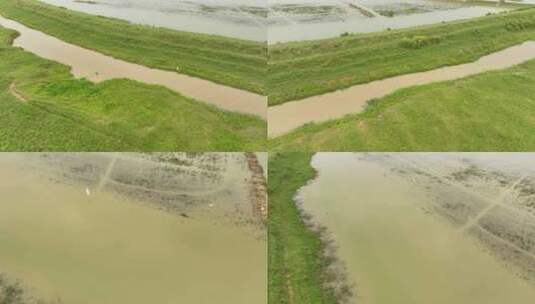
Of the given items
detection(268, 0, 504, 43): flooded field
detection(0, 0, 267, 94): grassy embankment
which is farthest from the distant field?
detection(268, 0, 504, 43): flooded field

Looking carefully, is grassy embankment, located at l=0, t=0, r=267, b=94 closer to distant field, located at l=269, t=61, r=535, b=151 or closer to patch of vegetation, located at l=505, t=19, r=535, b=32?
distant field, located at l=269, t=61, r=535, b=151

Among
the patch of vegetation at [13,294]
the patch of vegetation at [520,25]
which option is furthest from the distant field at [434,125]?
the patch of vegetation at [13,294]

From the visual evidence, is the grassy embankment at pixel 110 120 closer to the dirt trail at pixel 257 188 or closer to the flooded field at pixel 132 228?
the flooded field at pixel 132 228

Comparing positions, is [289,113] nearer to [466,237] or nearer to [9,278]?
Result: [466,237]

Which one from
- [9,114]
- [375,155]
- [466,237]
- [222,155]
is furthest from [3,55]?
[466,237]

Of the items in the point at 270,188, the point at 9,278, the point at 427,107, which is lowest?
the point at 9,278

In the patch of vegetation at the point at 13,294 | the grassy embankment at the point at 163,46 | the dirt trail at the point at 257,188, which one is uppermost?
the grassy embankment at the point at 163,46

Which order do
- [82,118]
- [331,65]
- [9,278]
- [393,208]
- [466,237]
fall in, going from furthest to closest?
[331,65]
[82,118]
[393,208]
[466,237]
[9,278]
